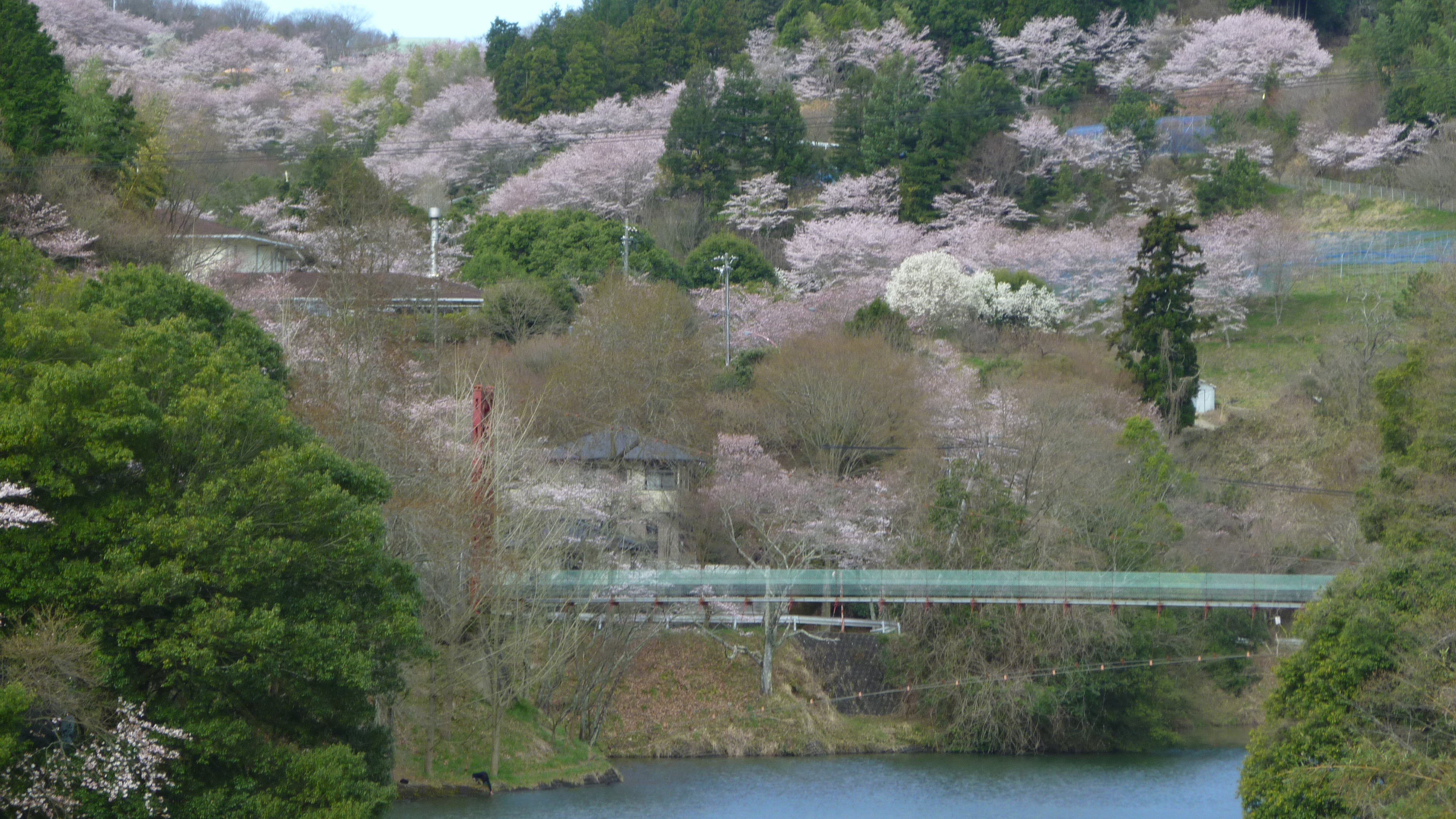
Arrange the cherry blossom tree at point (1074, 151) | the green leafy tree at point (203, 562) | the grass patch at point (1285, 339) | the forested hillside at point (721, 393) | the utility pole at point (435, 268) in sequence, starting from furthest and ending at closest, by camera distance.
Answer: the cherry blossom tree at point (1074, 151) < the grass patch at point (1285, 339) < the utility pole at point (435, 268) < the forested hillside at point (721, 393) < the green leafy tree at point (203, 562)

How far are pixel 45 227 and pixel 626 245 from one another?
56.2 ft

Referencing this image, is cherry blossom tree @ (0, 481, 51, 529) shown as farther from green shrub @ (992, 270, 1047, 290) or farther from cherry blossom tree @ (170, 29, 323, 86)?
cherry blossom tree @ (170, 29, 323, 86)

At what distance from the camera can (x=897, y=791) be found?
72.8 ft

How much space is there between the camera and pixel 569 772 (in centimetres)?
2217

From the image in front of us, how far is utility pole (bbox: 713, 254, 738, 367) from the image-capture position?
3578 cm

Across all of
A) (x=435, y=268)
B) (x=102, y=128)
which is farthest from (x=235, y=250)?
(x=102, y=128)

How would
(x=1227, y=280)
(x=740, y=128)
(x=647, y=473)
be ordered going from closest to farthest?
(x=647, y=473)
(x=1227, y=280)
(x=740, y=128)

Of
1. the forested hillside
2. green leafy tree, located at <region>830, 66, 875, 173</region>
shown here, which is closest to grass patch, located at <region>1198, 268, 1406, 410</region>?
the forested hillside

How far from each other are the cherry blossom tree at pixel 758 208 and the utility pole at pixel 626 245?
20.8ft

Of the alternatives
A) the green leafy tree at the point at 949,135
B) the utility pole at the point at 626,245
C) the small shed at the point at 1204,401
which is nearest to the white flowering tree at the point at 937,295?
the small shed at the point at 1204,401

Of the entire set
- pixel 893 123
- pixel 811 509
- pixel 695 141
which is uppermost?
pixel 893 123

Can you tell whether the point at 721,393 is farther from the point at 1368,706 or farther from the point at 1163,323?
the point at 1368,706

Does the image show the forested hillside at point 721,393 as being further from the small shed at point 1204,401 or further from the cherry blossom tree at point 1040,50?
the small shed at point 1204,401

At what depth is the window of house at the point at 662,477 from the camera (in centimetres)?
2902
